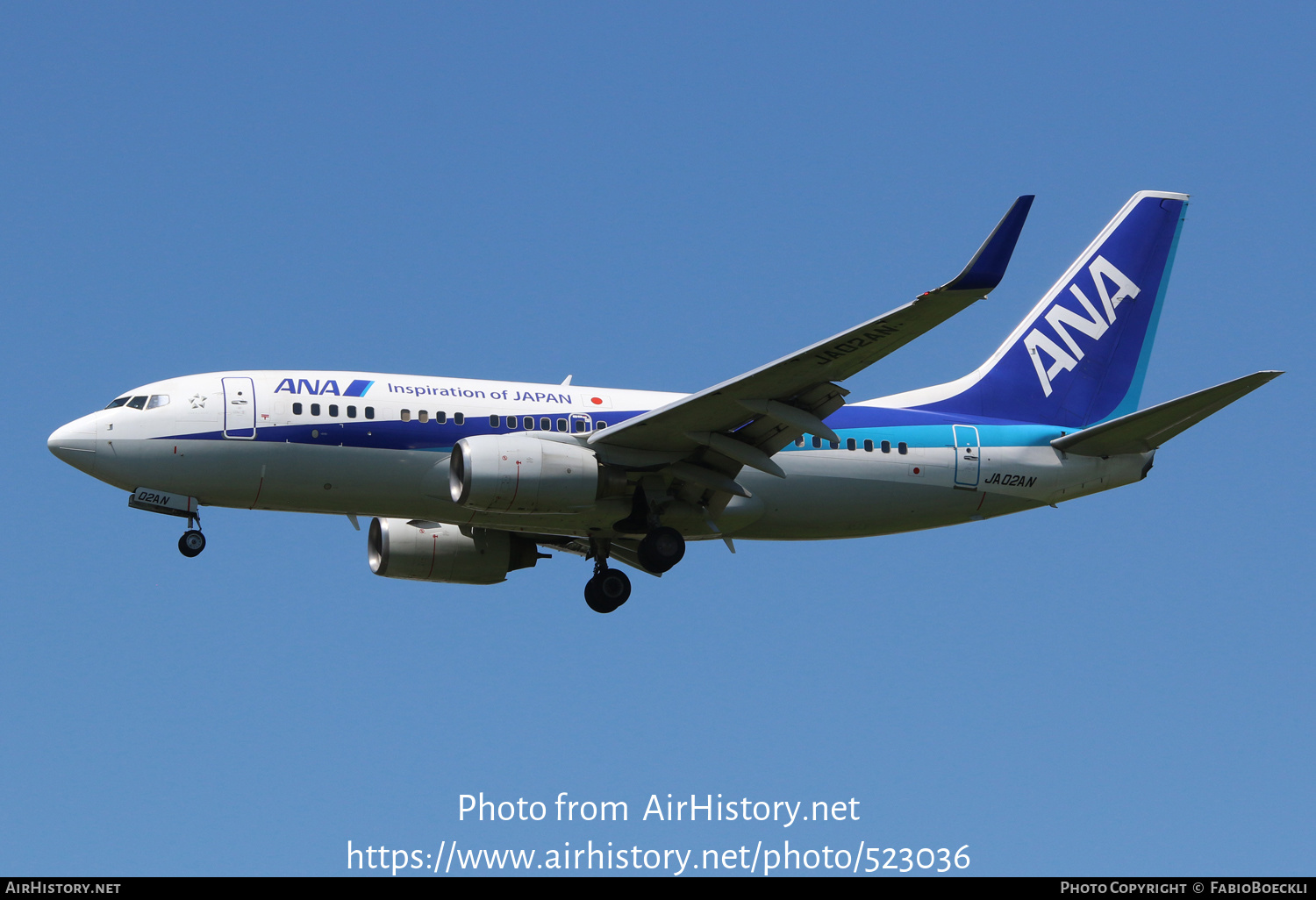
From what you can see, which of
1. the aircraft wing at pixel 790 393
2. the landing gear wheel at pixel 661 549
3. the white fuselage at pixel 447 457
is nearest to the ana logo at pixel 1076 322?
the white fuselage at pixel 447 457

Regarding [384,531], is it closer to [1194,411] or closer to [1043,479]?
[1043,479]

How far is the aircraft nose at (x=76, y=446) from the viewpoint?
29516mm

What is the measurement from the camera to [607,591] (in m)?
34.2

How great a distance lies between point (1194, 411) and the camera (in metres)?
31.7

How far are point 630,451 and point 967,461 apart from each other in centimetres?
794

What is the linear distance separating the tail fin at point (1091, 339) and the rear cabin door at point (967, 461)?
1.00 meters

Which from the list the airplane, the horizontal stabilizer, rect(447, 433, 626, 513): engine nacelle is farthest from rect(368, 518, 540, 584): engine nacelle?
the horizontal stabilizer

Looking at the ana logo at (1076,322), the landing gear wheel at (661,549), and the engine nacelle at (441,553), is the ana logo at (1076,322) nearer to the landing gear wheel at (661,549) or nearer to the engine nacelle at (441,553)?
the landing gear wheel at (661,549)

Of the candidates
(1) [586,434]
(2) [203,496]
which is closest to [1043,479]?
(1) [586,434]

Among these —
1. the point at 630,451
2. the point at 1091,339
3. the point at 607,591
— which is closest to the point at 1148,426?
the point at 1091,339

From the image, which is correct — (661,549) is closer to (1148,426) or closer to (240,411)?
(240,411)

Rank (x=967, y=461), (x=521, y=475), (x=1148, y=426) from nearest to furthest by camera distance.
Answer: (x=521, y=475) < (x=1148, y=426) < (x=967, y=461)

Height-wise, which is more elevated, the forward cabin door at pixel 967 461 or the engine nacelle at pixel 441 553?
the forward cabin door at pixel 967 461

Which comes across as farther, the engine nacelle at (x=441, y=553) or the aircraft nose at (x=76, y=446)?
the engine nacelle at (x=441, y=553)
